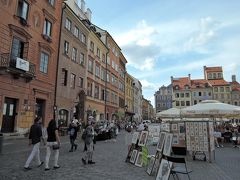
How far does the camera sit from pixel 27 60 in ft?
66.2

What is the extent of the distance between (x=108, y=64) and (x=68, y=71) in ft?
57.1

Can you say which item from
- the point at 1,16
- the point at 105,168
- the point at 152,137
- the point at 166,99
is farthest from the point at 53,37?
the point at 166,99

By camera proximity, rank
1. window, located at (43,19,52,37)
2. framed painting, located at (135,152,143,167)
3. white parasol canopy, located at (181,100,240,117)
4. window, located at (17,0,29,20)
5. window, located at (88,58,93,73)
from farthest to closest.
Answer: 1. window, located at (88,58,93,73)
2. window, located at (43,19,52,37)
3. window, located at (17,0,29,20)
4. white parasol canopy, located at (181,100,240,117)
5. framed painting, located at (135,152,143,167)

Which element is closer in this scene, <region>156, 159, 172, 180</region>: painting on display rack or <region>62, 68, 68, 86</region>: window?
<region>156, 159, 172, 180</region>: painting on display rack

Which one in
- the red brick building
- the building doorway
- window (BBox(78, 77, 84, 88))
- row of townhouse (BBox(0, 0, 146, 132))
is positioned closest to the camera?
the red brick building

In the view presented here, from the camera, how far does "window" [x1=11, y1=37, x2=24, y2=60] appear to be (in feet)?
62.1

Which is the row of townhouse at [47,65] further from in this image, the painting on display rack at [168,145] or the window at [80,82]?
the painting on display rack at [168,145]

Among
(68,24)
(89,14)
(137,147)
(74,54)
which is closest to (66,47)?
(74,54)

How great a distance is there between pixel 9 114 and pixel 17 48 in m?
5.36

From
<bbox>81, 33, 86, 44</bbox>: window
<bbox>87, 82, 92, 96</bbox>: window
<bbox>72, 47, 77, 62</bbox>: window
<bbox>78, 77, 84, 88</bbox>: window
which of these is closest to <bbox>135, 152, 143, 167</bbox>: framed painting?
<bbox>72, 47, 77, 62</bbox>: window

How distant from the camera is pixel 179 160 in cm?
627

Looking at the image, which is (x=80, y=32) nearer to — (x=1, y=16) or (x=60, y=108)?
(x=60, y=108)

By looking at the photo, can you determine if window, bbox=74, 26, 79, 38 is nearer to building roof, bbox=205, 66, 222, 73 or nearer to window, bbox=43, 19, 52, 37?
window, bbox=43, 19, 52, 37

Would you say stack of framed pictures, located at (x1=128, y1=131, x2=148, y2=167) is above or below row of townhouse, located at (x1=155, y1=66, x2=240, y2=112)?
below
